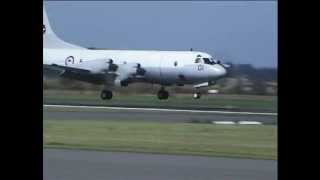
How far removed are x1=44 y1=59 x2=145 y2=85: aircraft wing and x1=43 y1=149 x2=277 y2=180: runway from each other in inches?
573

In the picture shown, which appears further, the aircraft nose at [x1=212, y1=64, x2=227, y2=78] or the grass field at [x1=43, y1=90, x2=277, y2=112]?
the aircraft nose at [x1=212, y1=64, x2=227, y2=78]

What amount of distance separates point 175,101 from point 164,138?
11.1m

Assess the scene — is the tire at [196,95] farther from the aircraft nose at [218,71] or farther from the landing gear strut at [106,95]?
the landing gear strut at [106,95]

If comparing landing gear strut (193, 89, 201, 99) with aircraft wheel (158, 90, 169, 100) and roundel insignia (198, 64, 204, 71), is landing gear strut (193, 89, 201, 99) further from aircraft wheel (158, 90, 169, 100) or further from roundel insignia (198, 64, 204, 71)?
aircraft wheel (158, 90, 169, 100)

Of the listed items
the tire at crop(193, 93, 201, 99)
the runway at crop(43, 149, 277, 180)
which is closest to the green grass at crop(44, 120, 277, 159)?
the runway at crop(43, 149, 277, 180)

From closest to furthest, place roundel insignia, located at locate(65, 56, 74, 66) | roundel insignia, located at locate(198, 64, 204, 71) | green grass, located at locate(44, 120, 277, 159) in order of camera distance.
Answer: green grass, located at locate(44, 120, 277, 159) → roundel insignia, located at locate(198, 64, 204, 71) → roundel insignia, located at locate(65, 56, 74, 66)

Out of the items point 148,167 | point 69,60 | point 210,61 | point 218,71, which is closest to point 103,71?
point 69,60

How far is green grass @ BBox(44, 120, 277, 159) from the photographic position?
670cm

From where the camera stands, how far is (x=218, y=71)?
2025cm

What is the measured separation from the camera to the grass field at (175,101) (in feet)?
54.5

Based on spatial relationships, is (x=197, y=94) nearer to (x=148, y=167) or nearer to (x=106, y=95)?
(x=106, y=95)
